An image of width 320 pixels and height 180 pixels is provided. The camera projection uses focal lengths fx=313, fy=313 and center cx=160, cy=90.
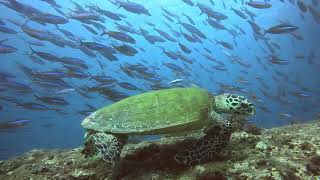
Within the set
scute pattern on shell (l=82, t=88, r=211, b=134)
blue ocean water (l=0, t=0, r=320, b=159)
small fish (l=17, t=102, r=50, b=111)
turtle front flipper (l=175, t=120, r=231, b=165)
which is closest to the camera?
turtle front flipper (l=175, t=120, r=231, b=165)

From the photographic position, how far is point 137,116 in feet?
11.7

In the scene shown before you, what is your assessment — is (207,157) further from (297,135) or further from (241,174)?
(297,135)

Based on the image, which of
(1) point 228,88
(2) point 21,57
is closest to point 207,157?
(1) point 228,88

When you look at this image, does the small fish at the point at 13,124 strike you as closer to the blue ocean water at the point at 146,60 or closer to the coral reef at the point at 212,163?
the blue ocean water at the point at 146,60

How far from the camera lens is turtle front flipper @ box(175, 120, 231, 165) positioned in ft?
10.8

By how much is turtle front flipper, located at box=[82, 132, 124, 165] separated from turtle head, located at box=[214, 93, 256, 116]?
4.07 ft

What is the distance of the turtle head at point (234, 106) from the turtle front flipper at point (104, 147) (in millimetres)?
1240

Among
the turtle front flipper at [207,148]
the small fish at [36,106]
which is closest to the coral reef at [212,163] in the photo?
the turtle front flipper at [207,148]

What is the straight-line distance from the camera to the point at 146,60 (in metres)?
34.4

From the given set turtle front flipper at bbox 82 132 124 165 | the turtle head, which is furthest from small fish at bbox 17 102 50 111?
the turtle head

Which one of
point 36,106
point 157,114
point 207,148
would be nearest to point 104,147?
point 157,114

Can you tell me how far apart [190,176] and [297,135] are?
5.31ft

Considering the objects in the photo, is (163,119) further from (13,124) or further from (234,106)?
(13,124)

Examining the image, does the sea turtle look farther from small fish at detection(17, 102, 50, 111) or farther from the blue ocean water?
small fish at detection(17, 102, 50, 111)
